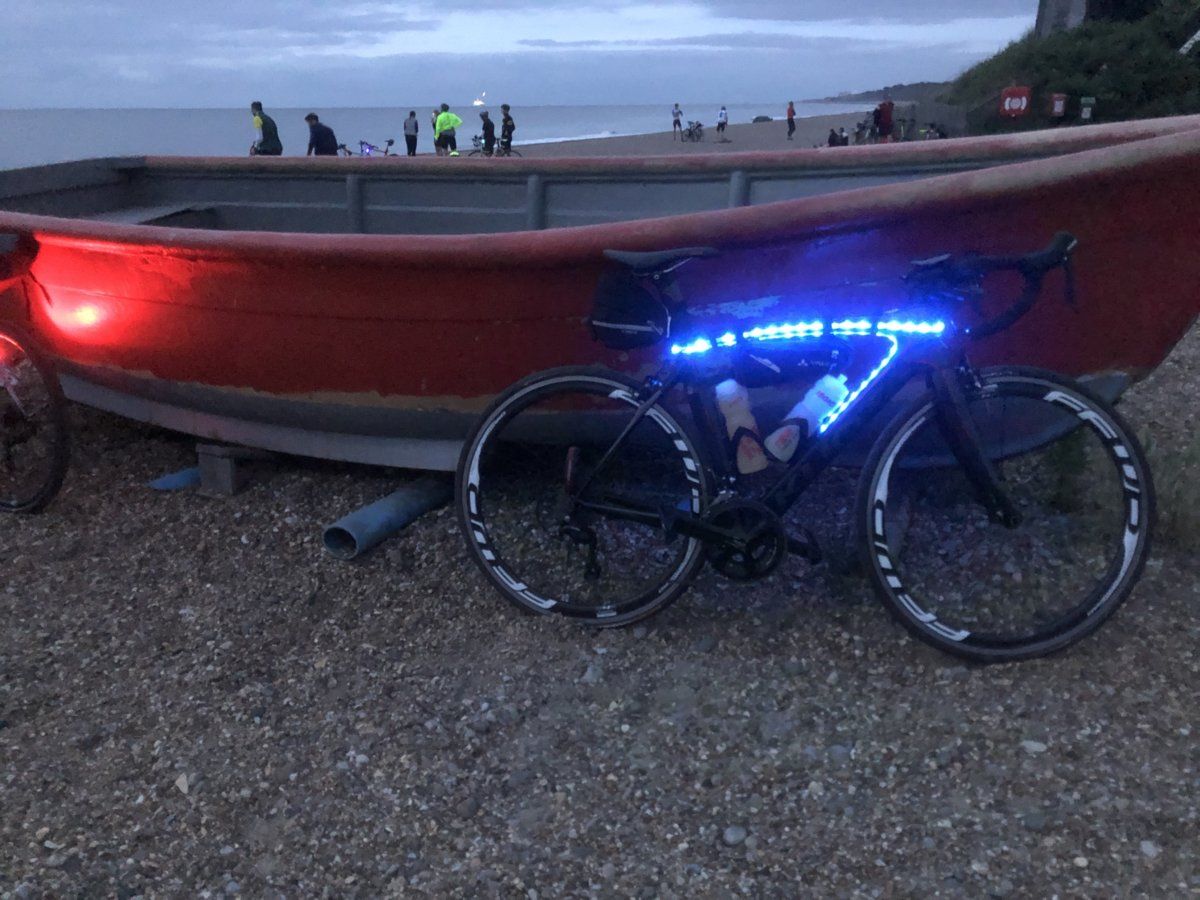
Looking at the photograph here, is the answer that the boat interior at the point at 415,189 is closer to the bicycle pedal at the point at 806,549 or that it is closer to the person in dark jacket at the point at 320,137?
the bicycle pedal at the point at 806,549

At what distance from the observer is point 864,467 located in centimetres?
302

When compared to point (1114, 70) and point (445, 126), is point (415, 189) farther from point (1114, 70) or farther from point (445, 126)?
point (1114, 70)

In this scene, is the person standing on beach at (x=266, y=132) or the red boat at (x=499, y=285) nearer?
the red boat at (x=499, y=285)

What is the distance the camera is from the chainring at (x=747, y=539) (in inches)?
Result: 119

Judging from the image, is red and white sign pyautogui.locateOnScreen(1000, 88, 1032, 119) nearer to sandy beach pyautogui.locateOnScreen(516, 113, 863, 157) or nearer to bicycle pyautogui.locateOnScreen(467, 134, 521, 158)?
sandy beach pyautogui.locateOnScreen(516, 113, 863, 157)

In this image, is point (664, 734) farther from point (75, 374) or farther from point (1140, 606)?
point (75, 374)

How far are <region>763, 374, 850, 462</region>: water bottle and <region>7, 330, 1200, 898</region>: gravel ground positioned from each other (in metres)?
0.53

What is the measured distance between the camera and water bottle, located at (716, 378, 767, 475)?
3137mm

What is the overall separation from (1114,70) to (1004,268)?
25.1 m

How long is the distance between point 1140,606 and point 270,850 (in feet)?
8.28

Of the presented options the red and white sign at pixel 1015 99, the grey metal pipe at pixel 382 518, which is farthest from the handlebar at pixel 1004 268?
the red and white sign at pixel 1015 99

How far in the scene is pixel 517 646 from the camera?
10.6 feet

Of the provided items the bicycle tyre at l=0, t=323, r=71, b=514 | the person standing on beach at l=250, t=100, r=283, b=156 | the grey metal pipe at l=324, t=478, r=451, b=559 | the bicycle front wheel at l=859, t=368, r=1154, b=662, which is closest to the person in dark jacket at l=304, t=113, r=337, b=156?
the person standing on beach at l=250, t=100, r=283, b=156

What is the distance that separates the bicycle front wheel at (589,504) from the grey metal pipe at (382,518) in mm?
241
